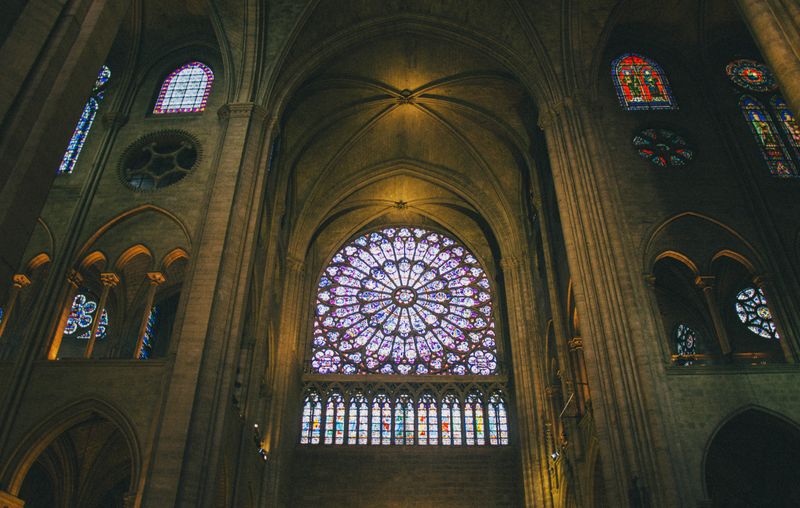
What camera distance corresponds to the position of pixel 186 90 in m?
17.0

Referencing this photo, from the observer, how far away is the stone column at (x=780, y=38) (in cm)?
787

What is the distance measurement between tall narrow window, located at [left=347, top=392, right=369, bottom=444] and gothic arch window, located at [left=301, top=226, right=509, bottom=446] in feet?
0.11

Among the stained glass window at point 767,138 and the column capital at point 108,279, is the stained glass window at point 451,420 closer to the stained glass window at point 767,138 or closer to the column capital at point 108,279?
the column capital at point 108,279

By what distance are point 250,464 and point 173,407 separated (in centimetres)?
508

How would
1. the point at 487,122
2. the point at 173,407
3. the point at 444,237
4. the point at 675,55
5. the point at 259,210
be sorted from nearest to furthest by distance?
1. the point at 173,407
2. the point at 259,210
3. the point at 675,55
4. the point at 487,122
5. the point at 444,237

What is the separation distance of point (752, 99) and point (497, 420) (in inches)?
469

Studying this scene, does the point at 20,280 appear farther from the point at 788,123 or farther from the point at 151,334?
the point at 788,123

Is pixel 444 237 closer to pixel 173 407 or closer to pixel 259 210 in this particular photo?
pixel 259 210

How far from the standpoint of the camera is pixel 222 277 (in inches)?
502

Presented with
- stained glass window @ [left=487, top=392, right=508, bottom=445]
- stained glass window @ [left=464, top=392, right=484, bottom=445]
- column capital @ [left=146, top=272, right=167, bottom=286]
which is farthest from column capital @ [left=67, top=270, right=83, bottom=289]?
stained glass window @ [left=487, top=392, right=508, bottom=445]

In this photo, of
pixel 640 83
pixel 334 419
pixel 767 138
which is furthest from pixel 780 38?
pixel 334 419

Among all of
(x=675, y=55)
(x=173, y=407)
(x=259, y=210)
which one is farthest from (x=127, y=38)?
(x=675, y=55)

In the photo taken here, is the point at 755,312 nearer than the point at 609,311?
No

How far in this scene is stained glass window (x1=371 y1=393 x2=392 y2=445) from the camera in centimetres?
2130
